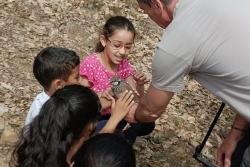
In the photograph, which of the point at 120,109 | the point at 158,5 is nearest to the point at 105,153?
the point at 120,109

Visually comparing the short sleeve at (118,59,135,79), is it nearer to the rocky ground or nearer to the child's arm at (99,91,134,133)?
the child's arm at (99,91,134,133)

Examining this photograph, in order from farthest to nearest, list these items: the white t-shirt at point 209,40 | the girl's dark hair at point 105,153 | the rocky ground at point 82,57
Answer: the rocky ground at point 82,57 < the white t-shirt at point 209,40 < the girl's dark hair at point 105,153

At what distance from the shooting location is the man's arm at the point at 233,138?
2593 millimetres

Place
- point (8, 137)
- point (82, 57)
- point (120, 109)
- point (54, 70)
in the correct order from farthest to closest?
point (82, 57)
point (8, 137)
point (54, 70)
point (120, 109)

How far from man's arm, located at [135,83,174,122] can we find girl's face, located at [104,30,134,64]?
627 mm

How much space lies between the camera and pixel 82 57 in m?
4.84

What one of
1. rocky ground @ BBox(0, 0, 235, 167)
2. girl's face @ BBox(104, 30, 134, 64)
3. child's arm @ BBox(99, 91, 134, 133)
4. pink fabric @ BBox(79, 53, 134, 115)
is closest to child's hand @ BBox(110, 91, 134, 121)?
child's arm @ BBox(99, 91, 134, 133)

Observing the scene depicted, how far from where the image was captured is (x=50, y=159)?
2109mm

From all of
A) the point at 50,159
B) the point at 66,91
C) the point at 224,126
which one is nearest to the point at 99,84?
the point at 66,91

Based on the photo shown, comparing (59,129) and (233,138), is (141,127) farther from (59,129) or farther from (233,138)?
(59,129)

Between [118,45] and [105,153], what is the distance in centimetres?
136

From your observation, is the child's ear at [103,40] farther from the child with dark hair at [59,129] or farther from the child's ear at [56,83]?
the child with dark hair at [59,129]

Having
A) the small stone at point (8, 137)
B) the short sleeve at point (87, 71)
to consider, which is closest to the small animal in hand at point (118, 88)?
the short sleeve at point (87, 71)

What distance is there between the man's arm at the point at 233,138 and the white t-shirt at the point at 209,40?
0.59 metres
